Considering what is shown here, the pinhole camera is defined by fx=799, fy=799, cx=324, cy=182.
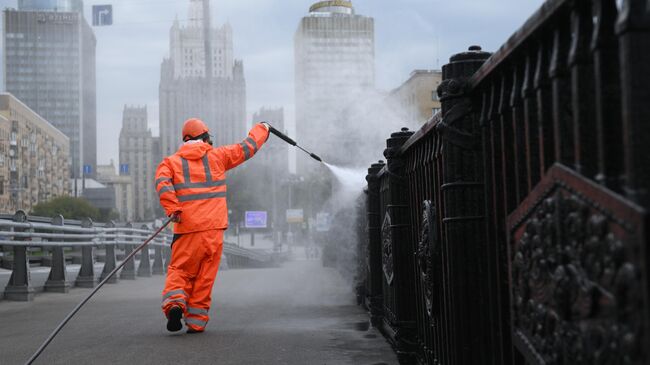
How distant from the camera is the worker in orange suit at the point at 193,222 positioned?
19.9 feet

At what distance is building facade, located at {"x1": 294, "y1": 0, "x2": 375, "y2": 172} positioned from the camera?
1970cm

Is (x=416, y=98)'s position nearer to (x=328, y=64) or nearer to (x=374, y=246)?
(x=328, y=64)

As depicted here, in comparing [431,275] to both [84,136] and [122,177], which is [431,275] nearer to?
[84,136]

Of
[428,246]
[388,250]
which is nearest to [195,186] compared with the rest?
[388,250]

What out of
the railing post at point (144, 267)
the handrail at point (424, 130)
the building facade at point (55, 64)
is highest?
the building facade at point (55, 64)

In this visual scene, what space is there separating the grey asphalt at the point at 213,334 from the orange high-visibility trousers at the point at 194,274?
177 millimetres

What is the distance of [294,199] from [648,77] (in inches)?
2828

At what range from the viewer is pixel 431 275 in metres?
3.25

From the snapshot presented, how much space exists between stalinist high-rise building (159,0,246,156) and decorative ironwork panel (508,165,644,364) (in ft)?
152

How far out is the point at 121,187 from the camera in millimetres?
173625

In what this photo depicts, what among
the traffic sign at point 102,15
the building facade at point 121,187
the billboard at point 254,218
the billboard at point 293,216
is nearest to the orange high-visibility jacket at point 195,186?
the traffic sign at point 102,15

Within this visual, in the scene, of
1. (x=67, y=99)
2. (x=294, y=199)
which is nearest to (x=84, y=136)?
(x=67, y=99)

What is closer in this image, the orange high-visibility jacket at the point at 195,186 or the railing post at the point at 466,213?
the railing post at the point at 466,213

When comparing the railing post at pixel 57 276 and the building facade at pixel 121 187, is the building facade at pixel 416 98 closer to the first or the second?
the railing post at pixel 57 276
